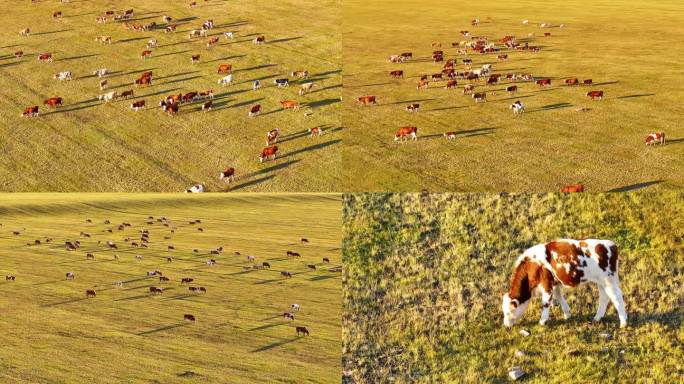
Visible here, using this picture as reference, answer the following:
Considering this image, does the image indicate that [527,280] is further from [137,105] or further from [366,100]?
[137,105]

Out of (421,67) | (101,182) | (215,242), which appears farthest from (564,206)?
(421,67)

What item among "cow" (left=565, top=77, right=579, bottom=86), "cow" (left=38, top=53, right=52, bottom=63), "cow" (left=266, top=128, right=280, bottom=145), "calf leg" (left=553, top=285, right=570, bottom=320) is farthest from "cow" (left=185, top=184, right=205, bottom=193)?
→ "cow" (left=565, top=77, right=579, bottom=86)

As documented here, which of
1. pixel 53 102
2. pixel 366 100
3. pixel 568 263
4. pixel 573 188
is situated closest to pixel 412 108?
pixel 366 100

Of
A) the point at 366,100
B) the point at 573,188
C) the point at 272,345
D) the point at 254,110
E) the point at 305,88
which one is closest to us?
the point at 272,345

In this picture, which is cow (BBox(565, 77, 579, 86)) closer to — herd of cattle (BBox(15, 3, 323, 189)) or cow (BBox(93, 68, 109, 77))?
herd of cattle (BBox(15, 3, 323, 189))

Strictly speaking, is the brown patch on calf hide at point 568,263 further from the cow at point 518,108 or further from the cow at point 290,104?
the cow at point 290,104

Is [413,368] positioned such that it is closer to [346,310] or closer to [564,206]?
[346,310]

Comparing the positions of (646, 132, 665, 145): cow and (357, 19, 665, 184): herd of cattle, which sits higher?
(357, 19, 665, 184): herd of cattle
